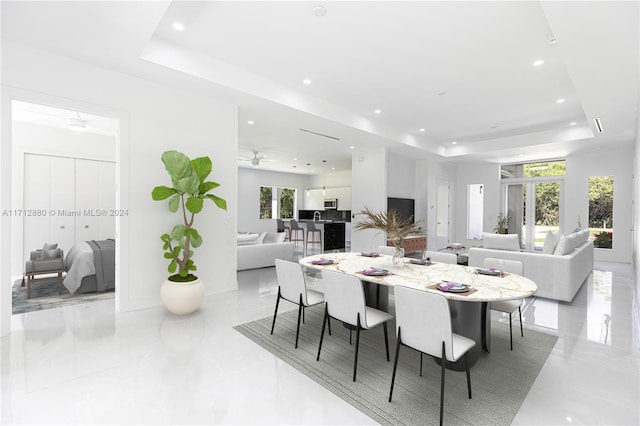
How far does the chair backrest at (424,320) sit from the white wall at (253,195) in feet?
33.3

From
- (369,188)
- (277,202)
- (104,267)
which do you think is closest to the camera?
(104,267)

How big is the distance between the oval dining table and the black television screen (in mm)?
5038

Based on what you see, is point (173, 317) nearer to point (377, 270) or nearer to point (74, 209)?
point (377, 270)

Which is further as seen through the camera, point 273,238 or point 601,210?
point 601,210

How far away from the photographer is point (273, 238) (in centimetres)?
701

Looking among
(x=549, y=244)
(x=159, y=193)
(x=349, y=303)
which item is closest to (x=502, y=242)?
(x=549, y=244)

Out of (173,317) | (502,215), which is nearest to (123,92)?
(173,317)

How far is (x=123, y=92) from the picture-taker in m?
3.73

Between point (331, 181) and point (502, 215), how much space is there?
6362mm

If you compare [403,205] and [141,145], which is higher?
[141,145]

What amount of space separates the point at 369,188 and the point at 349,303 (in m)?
5.60

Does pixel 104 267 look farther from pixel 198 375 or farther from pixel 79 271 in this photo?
pixel 198 375

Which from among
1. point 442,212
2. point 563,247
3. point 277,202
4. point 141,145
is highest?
point 141,145

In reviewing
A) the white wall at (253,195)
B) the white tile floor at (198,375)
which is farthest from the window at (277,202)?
the white tile floor at (198,375)
